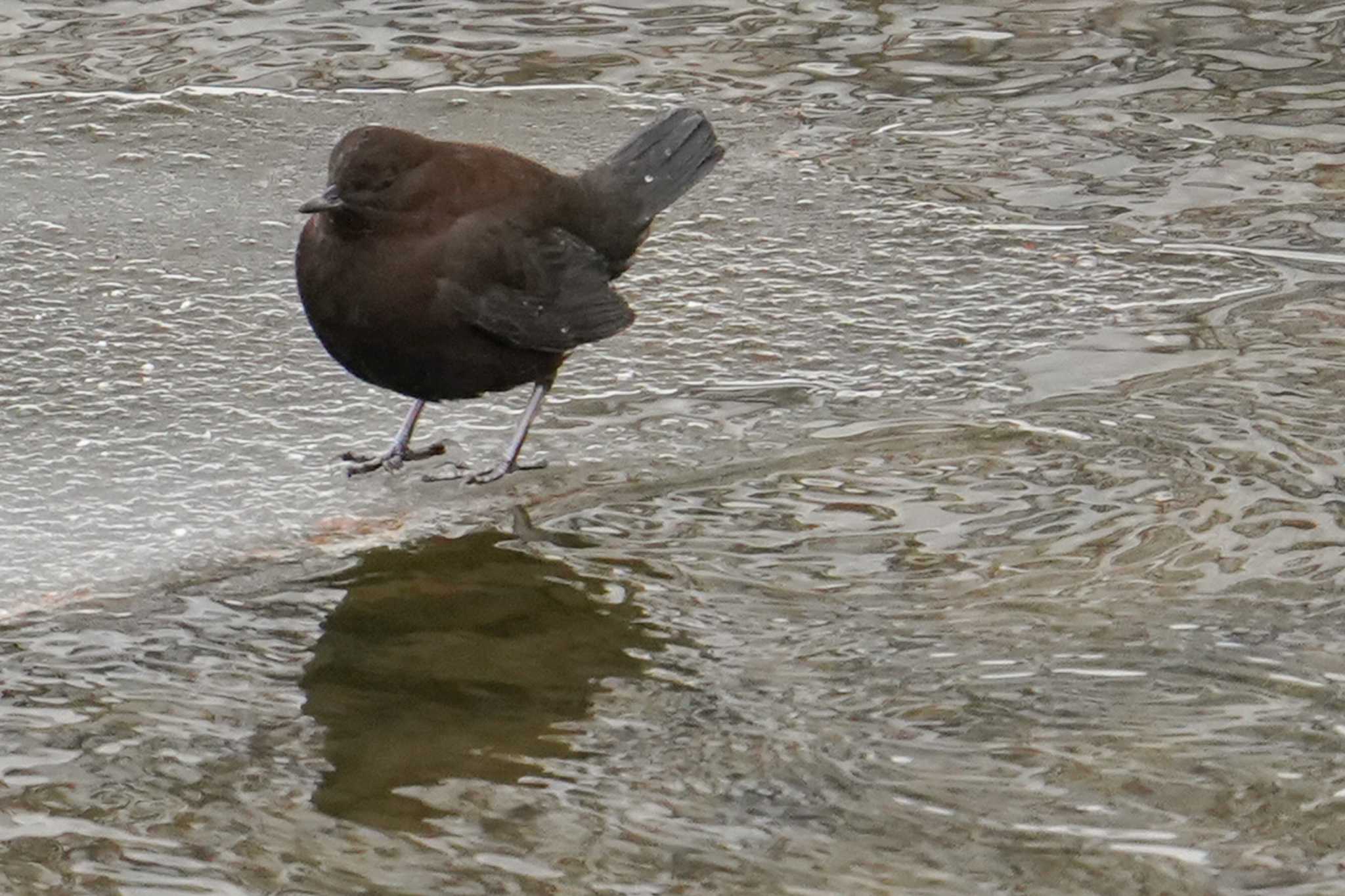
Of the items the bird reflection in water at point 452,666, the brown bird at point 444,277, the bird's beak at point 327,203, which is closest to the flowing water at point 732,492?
the bird reflection in water at point 452,666

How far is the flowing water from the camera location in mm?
2639

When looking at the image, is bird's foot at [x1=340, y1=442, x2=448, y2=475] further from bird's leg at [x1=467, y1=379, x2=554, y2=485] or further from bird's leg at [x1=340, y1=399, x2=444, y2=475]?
bird's leg at [x1=467, y1=379, x2=554, y2=485]

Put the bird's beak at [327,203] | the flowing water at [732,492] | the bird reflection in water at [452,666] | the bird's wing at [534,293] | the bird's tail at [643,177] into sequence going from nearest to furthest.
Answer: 1. the flowing water at [732,492]
2. the bird reflection in water at [452,666]
3. the bird's beak at [327,203]
4. the bird's wing at [534,293]
5. the bird's tail at [643,177]

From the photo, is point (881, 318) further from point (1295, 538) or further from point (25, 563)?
point (25, 563)

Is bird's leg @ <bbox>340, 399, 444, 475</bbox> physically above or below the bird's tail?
below

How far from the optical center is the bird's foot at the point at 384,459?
370 cm

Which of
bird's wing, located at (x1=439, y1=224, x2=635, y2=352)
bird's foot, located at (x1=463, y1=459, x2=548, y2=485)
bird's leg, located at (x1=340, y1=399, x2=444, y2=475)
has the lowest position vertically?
bird's foot, located at (x1=463, y1=459, x2=548, y2=485)

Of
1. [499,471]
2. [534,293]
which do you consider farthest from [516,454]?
[534,293]

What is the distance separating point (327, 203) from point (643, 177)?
0.89m

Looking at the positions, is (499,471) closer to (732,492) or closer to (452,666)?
(732,492)

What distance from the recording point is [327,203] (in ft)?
12.1

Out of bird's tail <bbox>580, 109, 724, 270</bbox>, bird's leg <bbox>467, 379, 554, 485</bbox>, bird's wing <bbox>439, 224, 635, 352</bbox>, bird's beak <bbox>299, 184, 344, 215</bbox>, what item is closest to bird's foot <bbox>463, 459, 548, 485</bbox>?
bird's leg <bbox>467, 379, 554, 485</bbox>

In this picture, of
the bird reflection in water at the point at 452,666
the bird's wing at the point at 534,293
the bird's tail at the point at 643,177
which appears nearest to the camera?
the bird reflection in water at the point at 452,666

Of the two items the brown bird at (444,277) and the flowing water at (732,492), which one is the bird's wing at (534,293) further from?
the flowing water at (732,492)
